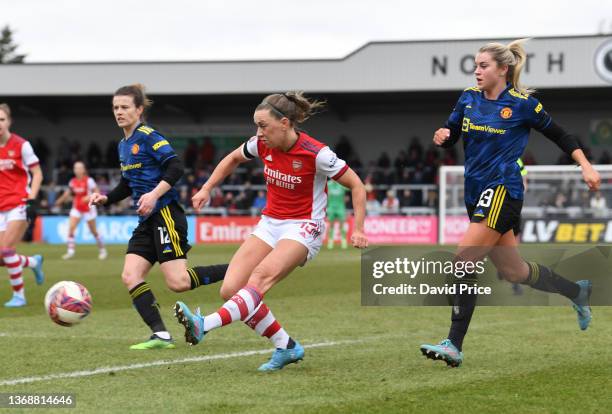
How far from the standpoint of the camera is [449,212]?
28.1 meters

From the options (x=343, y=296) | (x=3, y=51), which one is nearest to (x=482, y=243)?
(x=343, y=296)

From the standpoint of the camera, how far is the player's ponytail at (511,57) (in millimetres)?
6840

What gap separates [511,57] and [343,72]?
28143mm

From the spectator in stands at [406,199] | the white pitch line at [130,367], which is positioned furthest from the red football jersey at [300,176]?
the spectator in stands at [406,199]

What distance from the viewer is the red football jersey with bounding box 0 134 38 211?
11.4 meters

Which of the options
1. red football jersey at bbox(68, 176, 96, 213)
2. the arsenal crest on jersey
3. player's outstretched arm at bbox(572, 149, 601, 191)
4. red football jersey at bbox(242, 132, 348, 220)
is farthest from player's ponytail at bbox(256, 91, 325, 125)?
red football jersey at bbox(68, 176, 96, 213)

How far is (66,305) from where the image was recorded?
286 inches

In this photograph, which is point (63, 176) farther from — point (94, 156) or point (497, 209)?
point (497, 209)

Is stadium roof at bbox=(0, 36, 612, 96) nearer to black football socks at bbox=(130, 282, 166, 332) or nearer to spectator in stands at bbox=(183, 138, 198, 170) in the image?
spectator in stands at bbox=(183, 138, 198, 170)

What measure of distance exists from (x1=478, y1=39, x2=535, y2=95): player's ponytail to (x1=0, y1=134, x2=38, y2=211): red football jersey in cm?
636

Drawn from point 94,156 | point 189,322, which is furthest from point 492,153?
point 94,156

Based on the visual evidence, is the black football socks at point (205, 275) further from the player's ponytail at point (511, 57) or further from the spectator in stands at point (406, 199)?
the spectator in stands at point (406, 199)

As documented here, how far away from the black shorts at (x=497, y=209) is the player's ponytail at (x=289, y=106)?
1356mm

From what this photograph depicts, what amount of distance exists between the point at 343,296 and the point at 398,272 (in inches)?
139
